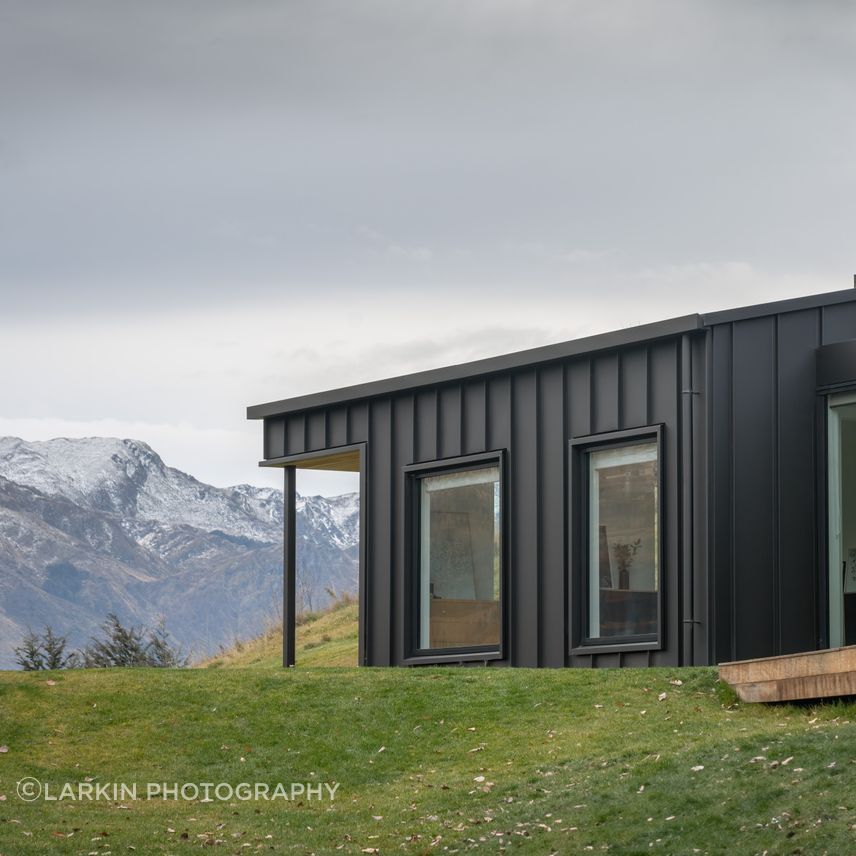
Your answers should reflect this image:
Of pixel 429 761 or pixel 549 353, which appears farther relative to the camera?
pixel 549 353

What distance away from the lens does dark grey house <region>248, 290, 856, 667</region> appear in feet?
37.6

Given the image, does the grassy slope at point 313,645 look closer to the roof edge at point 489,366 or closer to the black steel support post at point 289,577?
the black steel support post at point 289,577

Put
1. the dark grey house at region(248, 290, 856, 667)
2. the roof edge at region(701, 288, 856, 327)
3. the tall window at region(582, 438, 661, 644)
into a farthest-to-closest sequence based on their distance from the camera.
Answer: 1. the tall window at region(582, 438, 661, 644)
2. the roof edge at region(701, 288, 856, 327)
3. the dark grey house at region(248, 290, 856, 667)

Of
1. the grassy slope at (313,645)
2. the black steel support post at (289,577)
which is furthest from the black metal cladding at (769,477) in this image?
the grassy slope at (313,645)

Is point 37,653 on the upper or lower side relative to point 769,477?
lower

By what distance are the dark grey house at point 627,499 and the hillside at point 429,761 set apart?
1.17 meters

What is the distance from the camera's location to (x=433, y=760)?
9.55 metres

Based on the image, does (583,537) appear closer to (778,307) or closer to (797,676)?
(778,307)

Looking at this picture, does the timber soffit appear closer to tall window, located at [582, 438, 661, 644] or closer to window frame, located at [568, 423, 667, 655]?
window frame, located at [568, 423, 667, 655]

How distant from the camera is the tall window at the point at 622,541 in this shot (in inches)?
475

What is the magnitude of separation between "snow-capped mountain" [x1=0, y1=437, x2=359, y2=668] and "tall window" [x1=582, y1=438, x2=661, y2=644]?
133053mm

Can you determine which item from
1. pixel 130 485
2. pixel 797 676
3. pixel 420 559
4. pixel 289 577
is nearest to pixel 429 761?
pixel 797 676

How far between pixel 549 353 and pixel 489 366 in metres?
0.80

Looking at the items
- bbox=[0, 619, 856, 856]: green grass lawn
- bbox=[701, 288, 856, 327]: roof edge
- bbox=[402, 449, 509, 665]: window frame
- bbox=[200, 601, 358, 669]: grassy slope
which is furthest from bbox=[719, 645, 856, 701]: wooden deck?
bbox=[200, 601, 358, 669]: grassy slope
